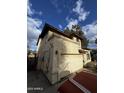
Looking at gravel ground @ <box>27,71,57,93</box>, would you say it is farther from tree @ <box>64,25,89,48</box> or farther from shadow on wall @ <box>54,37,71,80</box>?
tree @ <box>64,25,89,48</box>

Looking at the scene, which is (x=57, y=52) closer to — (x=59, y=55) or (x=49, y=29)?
(x=59, y=55)

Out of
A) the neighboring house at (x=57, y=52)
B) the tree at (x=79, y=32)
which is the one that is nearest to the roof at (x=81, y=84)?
the neighboring house at (x=57, y=52)

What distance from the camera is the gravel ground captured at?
1753mm

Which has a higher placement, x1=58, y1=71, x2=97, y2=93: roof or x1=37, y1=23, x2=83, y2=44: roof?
x1=37, y1=23, x2=83, y2=44: roof

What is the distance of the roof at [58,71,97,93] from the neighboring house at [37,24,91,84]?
59 mm

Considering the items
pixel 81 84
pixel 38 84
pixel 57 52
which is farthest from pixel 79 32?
pixel 38 84

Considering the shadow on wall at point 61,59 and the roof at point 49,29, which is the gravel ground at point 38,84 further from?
the roof at point 49,29

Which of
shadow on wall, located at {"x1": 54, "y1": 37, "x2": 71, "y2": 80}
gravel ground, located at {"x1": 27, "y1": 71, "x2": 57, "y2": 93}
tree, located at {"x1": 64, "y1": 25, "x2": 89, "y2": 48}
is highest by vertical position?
tree, located at {"x1": 64, "y1": 25, "x2": 89, "y2": 48}

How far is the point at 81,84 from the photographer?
174cm

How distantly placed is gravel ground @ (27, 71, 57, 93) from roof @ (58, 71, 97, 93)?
0.25ft

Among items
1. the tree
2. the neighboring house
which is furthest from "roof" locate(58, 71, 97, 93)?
the tree

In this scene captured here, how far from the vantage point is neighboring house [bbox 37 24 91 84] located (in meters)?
1.76
